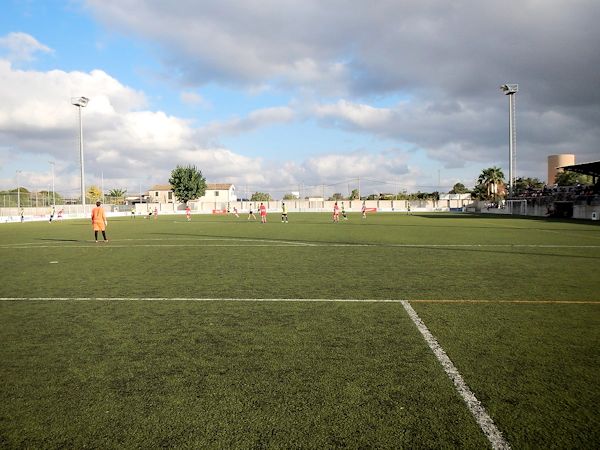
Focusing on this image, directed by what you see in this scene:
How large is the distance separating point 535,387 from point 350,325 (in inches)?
92.6

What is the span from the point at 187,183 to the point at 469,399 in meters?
88.9

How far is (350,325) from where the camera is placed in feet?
18.1

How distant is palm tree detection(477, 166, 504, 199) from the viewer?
79.5 meters

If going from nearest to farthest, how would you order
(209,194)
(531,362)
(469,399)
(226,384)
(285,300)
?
(469,399) < (226,384) < (531,362) < (285,300) < (209,194)


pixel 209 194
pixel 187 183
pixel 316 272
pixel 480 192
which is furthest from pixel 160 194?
pixel 316 272

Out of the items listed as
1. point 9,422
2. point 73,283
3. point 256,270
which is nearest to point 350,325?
point 9,422

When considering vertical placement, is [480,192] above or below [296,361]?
above

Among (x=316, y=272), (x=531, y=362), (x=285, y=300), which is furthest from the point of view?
(x=316, y=272)

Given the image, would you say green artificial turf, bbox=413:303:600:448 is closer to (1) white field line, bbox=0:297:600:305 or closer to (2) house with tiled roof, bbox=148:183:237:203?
(1) white field line, bbox=0:297:600:305

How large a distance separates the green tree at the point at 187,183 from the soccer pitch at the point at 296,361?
8216cm

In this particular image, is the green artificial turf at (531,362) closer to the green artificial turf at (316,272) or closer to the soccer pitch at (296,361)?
the soccer pitch at (296,361)

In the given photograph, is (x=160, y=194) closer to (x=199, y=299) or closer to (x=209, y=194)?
(x=209, y=194)

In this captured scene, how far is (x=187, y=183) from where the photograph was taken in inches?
3467

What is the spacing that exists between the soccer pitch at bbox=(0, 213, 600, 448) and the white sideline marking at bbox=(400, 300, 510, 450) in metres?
0.05
